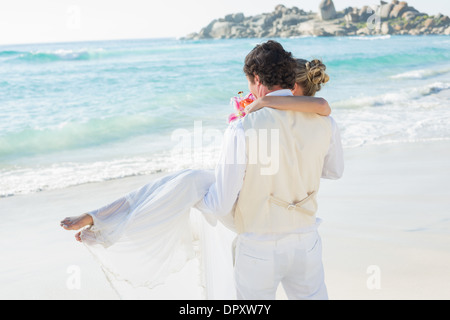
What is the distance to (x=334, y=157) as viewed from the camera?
7.59ft

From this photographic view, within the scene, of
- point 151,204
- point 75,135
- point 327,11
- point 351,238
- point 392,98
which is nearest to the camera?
point 151,204

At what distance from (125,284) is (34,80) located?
1925 cm

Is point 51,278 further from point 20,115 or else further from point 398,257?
point 20,115

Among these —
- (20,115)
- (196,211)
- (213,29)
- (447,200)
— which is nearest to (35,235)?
(196,211)

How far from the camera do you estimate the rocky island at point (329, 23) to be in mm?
69512

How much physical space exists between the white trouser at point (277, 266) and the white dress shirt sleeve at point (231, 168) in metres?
0.19

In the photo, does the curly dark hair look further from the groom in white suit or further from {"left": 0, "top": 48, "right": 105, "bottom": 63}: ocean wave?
{"left": 0, "top": 48, "right": 105, "bottom": 63}: ocean wave

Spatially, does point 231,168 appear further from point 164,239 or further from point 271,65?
point 164,239

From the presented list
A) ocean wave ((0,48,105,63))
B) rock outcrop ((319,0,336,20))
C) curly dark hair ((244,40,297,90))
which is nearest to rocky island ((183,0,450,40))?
rock outcrop ((319,0,336,20))

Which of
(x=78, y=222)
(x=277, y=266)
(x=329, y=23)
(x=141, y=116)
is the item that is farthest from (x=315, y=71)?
(x=329, y=23)

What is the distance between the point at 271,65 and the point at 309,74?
376 millimetres

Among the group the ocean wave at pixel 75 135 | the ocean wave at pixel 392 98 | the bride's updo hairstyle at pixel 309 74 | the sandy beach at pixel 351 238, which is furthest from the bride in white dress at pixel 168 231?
the ocean wave at pixel 392 98

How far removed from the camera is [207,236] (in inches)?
99.8
